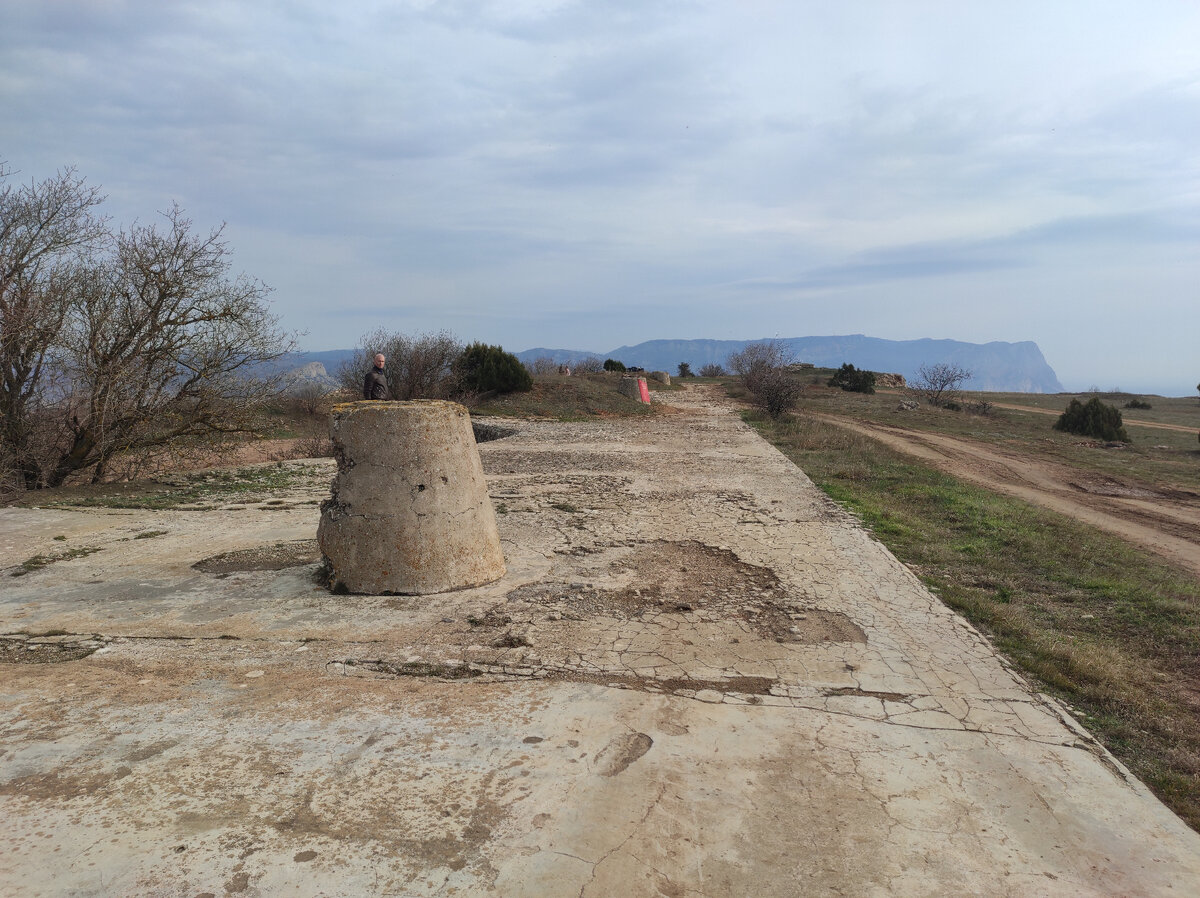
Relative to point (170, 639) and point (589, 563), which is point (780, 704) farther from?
point (170, 639)

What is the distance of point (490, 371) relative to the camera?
23.6 metres

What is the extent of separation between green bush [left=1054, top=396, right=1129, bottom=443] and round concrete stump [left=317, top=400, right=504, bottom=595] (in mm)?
20961

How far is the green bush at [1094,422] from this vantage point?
65.6ft

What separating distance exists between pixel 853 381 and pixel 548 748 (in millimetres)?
35479

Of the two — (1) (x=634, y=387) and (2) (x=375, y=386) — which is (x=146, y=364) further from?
(1) (x=634, y=387)

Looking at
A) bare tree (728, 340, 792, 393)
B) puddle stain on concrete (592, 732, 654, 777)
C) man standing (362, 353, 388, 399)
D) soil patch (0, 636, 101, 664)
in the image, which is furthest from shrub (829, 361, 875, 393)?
soil patch (0, 636, 101, 664)

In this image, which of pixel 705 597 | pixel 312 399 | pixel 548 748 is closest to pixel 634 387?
pixel 312 399

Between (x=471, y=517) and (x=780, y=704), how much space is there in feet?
8.13

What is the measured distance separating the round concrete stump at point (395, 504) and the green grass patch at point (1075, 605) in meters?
3.59

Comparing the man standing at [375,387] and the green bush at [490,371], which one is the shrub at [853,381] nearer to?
the green bush at [490,371]

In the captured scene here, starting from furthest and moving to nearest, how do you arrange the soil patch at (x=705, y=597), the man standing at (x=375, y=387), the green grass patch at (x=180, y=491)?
the green grass patch at (x=180, y=491) → the man standing at (x=375, y=387) → the soil patch at (x=705, y=597)

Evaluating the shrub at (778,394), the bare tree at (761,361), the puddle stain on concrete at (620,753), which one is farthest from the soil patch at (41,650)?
the bare tree at (761,361)

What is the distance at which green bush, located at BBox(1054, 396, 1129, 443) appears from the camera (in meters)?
20.0

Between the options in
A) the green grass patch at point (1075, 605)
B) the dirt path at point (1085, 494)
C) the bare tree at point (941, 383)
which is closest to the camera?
the green grass patch at point (1075, 605)
